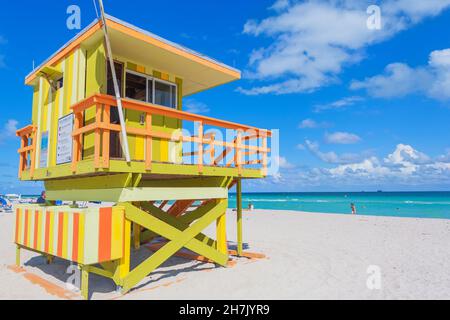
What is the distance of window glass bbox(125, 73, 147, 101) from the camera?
8.21m

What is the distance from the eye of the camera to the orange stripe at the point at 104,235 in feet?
18.1

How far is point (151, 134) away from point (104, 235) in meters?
1.96

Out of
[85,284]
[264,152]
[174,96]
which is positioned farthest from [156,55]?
A: [85,284]

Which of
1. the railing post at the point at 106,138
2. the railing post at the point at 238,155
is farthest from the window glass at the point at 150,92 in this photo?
the railing post at the point at 106,138

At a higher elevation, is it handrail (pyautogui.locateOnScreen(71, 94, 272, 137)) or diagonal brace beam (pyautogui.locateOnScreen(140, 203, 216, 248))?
handrail (pyautogui.locateOnScreen(71, 94, 272, 137))

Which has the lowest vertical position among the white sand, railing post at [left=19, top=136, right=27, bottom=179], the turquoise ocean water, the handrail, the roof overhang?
the turquoise ocean water

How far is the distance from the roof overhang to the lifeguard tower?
0.03m

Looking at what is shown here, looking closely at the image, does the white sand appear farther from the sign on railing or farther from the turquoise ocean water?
the turquoise ocean water

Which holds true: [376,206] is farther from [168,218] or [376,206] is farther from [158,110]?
[158,110]

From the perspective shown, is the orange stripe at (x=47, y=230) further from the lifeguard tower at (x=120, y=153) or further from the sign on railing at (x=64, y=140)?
the sign on railing at (x=64, y=140)

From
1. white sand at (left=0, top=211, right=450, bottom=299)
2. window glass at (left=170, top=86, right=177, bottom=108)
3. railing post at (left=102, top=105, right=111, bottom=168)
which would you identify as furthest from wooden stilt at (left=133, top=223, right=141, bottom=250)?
railing post at (left=102, top=105, right=111, bottom=168)

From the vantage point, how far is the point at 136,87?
27.5 feet

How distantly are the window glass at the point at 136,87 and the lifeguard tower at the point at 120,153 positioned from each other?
26mm

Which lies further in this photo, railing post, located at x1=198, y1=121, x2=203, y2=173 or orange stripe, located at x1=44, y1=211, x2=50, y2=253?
railing post, located at x1=198, y1=121, x2=203, y2=173
